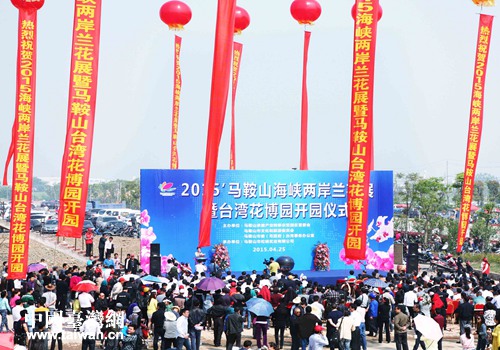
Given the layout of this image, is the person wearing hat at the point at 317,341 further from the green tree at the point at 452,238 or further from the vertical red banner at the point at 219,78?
the green tree at the point at 452,238

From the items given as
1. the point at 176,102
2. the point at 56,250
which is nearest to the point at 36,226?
the point at 56,250

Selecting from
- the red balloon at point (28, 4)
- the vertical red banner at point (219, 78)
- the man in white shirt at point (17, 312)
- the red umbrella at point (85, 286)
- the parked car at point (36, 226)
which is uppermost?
the red balloon at point (28, 4)

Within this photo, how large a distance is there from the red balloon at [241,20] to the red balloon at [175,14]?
80.8 inches

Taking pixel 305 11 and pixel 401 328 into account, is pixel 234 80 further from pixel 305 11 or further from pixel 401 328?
pixel 401 328

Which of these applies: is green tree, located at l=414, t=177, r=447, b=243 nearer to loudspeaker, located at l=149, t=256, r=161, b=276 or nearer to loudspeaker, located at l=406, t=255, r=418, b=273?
loudspeaker, located at l=406, t=255, r=418, b=273

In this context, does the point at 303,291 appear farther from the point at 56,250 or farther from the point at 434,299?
the point at 56,250

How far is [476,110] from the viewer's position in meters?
22.9

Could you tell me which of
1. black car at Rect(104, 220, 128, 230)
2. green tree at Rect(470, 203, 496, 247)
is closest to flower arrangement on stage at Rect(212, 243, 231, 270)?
green tree at Rect(470, 203, 496, 247)

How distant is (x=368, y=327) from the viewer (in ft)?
54.4

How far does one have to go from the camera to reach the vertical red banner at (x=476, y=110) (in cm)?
2253

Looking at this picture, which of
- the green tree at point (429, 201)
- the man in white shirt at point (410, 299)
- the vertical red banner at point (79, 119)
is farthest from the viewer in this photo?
the green tree at point (429, 201)

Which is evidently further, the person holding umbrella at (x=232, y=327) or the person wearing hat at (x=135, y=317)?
the person holding umbrella at (x=232, y=327)

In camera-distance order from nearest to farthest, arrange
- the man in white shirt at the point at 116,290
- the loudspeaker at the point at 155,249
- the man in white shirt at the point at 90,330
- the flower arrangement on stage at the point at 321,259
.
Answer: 1. the man in white shirt at the point at 90,330
2. the man in white shirt at the point at 116,290
3. the loudspeaker at the point at 155,249
4. the flower arrangement on stage at the point at 321,259

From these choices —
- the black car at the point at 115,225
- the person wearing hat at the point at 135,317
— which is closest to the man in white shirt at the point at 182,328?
the person wearing hat at the point at 135,317
